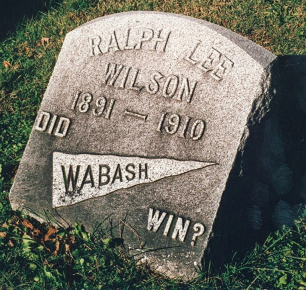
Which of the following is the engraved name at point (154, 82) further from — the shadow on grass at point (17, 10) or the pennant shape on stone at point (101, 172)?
the shadow on grass at point (17, 10)

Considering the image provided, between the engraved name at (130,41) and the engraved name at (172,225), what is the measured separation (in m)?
1.02

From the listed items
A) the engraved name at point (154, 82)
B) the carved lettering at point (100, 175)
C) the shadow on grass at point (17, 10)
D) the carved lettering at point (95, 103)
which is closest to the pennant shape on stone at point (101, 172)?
the carved lettering at point (100, 175)

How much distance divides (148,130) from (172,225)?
0.58m

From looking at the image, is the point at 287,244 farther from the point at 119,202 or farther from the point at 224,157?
the point at 119,202

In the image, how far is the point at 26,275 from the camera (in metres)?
2.52

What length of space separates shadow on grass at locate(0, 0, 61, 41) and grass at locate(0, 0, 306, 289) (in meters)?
0.45

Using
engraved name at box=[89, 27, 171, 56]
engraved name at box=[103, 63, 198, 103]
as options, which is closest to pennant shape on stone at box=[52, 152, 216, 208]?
engraved name at box=[103, 63, 198, 103]

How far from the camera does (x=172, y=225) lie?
92.4 inches

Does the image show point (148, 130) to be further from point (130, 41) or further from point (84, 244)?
point (84, 244)

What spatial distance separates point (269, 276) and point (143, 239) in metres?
0.82

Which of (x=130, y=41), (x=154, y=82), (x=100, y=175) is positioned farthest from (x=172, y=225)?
(x=130, y=41)

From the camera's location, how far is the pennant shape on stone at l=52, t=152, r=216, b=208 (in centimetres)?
239

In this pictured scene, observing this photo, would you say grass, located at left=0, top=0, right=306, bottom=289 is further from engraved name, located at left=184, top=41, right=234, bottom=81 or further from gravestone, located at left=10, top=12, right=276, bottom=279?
engraved name, located at left=184, top=41, right=234, bottom=81

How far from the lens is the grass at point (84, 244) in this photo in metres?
2.45
